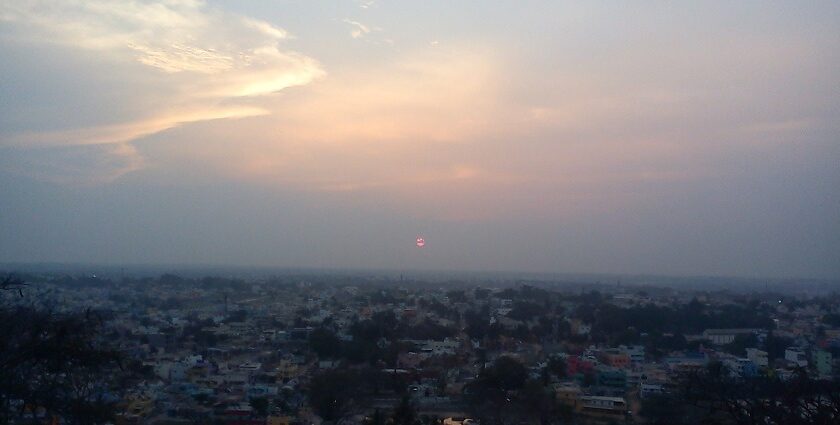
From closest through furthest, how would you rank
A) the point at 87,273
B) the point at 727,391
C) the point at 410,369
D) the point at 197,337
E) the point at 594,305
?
the point at 727,391
the point at 410,369
the point at 197,337
the point at 594,305
the point at 87,273

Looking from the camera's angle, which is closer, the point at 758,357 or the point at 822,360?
the point at 822,360

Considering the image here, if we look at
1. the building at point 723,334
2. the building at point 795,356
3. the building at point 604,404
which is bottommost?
the building at point 604,404

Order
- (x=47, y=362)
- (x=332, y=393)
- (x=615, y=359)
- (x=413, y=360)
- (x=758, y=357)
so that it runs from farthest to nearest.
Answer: (x=413, y=360), (x=615, y=359), (x=758, y=357), (x=332, y=393), (x=47, y=362)

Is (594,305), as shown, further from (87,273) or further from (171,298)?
(87,273)

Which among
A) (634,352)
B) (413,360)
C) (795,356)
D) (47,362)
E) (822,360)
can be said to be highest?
(47,362)

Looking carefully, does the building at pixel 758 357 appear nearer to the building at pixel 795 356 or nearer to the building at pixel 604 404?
the building at pixel 795 356

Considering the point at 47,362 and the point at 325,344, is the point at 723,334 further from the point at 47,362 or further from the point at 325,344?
the point at 47,362

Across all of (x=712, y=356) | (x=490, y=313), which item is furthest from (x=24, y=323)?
(x=490, y=313)

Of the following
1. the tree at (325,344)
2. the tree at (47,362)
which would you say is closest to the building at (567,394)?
the tree at (325,344)

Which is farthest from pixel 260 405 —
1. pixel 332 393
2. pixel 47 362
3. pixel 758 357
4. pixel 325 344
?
pixel 758 357
